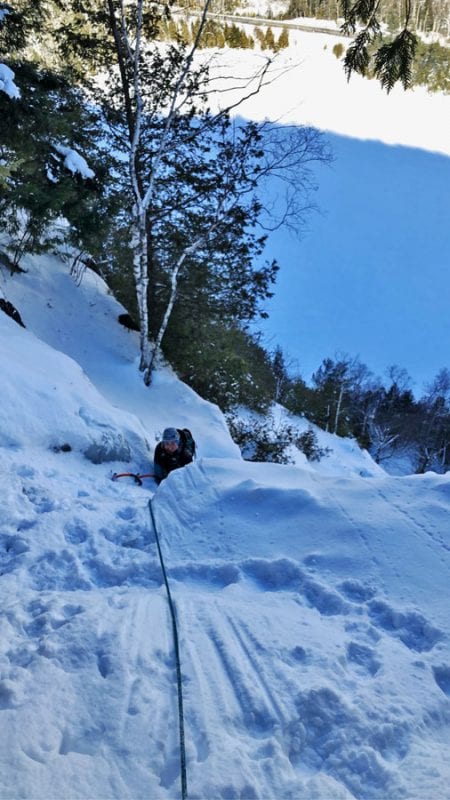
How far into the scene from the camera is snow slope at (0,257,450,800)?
7.36 feet

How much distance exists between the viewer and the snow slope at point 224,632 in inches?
88.4

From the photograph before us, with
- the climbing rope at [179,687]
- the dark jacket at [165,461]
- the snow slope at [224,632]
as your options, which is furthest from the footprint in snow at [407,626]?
the dark jacket at [165,461]

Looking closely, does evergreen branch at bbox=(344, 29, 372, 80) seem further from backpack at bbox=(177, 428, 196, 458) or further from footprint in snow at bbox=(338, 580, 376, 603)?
backpack at bbox=(177, 428, 196, 458)

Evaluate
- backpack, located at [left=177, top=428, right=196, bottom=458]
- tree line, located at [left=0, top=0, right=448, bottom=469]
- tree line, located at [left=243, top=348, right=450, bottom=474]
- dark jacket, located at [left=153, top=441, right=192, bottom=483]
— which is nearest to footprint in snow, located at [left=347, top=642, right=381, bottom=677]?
dark jacket, located at [left=153, top=441, right=192, bottom=483]

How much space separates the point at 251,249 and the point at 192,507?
8954 mm

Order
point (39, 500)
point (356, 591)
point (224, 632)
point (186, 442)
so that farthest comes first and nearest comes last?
point (186, 442) < point (39, 500) < point (356, 591) < point (224, 632)

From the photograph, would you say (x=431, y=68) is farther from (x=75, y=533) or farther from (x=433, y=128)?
(x=75, y=533)

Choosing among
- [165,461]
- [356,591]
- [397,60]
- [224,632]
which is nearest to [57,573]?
[224,632]

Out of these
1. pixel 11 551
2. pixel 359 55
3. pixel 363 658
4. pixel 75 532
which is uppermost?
pixel 359 55

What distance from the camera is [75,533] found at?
14.2 feet

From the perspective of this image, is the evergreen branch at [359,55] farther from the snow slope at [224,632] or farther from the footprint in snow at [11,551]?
the footprint in snow at [11,551]

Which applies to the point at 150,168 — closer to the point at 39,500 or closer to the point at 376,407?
Result: the point at 39,500

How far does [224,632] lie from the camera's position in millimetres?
3152

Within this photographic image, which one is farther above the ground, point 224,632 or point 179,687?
point 224,632
